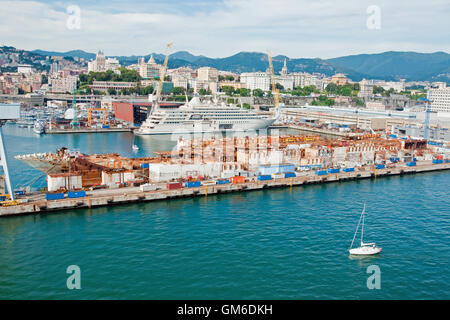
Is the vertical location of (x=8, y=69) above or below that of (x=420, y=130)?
above

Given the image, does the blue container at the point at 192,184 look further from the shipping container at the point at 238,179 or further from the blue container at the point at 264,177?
the blue container at the point at 264,177

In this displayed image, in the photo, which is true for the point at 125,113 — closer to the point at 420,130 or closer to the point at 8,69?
the point at 420,130

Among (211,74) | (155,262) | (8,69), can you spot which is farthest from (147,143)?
(8,69)

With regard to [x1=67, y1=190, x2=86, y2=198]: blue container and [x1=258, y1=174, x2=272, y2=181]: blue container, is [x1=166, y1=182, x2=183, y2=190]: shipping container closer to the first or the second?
[x1=67, y1=190, x2=86, y2=198]: blue container

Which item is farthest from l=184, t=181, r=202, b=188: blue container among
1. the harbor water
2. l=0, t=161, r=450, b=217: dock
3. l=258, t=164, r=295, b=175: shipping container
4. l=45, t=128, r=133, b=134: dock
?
l=45, t=128, r=133, b=134: dock

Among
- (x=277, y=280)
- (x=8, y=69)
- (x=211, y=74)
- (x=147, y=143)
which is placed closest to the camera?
(x=277, y=280)

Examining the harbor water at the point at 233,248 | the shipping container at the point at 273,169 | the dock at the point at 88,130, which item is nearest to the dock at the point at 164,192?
the harbor water at the point at 233,248

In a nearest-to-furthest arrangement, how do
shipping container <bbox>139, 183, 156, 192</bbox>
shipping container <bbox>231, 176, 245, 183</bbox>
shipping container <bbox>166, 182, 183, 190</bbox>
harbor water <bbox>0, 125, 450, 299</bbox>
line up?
harbor water <bbox>0, 125, 450, 299</bbox>, shipping container <bbox>139, 183, 156, 192</bbox>, shipping container <bbox>166, 182, 183, 190</bbox>, shipping container <bbox>231, 176, 245, 183</bbox>
